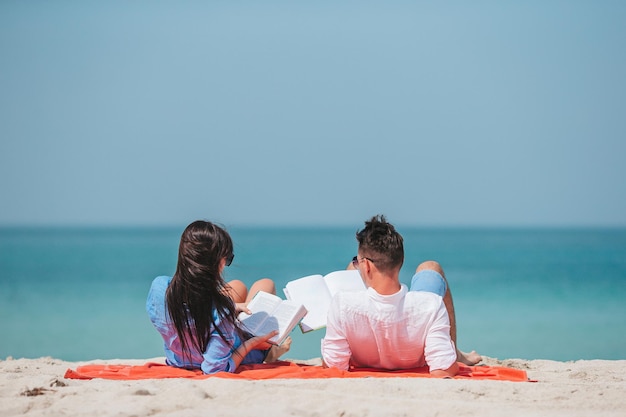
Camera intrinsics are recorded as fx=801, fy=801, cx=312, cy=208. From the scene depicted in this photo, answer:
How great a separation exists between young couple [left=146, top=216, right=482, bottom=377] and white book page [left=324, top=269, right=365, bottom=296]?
47cm

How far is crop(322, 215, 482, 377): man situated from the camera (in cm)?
424

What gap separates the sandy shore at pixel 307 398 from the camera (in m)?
3.62

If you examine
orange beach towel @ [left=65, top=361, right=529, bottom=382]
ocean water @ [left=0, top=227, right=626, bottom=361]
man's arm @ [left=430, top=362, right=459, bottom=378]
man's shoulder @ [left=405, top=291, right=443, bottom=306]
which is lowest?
ocean water @ [left=0, top=227, right=626, bottom=361]

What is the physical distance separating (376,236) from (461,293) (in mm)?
13951

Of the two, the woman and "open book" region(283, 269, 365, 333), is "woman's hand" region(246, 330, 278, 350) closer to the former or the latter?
the woman

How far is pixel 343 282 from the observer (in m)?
4.98

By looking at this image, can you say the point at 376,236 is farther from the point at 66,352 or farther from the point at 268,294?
the point at 66,352

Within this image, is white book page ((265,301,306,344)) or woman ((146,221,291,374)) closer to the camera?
woman ((146,221,291,374))

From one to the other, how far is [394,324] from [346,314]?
0.86 feet

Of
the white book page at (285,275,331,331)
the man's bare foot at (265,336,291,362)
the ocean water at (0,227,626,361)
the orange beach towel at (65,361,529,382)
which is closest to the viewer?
the orange beach towel at (65,361,529,382)

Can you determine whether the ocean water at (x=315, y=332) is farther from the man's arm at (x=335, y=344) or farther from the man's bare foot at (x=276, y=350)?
the man's arm at (x=335, y=344)

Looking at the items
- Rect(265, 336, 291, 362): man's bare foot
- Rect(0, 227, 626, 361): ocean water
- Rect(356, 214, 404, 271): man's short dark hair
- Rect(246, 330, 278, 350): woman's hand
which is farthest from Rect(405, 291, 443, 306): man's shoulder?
Rect(0, 227, 626, 361): ocean water

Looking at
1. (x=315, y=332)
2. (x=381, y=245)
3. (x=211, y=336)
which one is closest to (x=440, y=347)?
(x=381, y=245)

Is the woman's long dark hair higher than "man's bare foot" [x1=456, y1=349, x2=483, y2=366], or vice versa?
the woman's long dark hair
